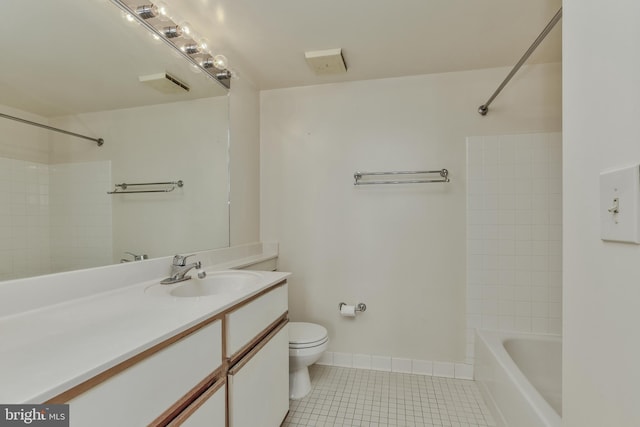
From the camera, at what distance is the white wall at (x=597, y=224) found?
1.51 ft

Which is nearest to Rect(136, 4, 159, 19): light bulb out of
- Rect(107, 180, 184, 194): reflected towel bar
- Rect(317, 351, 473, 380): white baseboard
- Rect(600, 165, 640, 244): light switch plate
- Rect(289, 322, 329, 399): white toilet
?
Rect(107, 180, 184, 194): reflected towel bar

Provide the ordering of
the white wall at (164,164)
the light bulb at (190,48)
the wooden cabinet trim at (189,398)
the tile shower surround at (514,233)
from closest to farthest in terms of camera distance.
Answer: the wooden cabinet trim at (189,398), the white wall at (164,164), the light bulb at (190,48), the tile shower surround at (514,233)

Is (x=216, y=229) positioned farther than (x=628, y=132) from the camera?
Yes

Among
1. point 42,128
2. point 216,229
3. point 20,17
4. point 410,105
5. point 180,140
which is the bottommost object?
point 216,229

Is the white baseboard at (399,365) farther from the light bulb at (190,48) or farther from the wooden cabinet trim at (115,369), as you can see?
the light bulb at (190,48)

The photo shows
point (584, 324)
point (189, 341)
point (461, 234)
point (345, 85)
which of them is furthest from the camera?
point (345, 85)

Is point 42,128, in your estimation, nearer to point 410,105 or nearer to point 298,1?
point 298,1

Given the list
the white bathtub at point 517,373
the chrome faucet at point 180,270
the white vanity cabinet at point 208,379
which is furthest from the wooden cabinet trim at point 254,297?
the white bathtub at point 517,373

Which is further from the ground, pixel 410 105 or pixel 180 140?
pixel 410 105

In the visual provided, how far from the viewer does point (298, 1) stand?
1.40 metres

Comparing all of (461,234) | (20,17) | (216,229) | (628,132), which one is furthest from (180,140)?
(461,234)

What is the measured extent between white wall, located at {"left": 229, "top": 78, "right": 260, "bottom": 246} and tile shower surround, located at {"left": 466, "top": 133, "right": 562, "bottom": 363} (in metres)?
1.63

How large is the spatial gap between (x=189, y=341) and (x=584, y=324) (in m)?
0.97

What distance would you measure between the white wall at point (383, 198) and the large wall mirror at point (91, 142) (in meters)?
0.77
